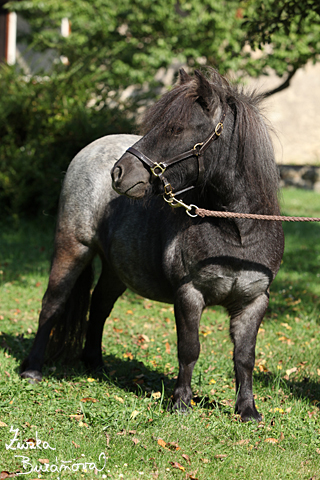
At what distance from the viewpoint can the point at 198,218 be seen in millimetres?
3619

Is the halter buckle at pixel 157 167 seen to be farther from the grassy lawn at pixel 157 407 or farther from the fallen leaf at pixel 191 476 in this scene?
the fallen leaf at pixel 191 476

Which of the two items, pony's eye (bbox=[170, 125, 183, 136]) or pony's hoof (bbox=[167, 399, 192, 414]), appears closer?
pony's eye (bbox=[170, 125, 183, 136])

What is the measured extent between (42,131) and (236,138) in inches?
320

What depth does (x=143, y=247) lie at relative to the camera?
4.11 metres

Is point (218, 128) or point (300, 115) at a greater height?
point (300, 115)

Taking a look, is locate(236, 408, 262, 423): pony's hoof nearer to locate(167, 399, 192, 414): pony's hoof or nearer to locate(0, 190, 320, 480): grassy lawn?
locate(0, 190, 320, 480): grassy lawn

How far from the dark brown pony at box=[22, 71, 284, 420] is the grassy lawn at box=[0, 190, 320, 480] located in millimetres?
268

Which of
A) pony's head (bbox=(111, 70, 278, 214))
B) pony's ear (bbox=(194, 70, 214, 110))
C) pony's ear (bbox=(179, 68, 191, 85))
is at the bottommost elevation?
pony's head (bbox=(111, 70, 278, 214))

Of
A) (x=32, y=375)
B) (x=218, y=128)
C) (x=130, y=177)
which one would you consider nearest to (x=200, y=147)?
(x=218, y=128)

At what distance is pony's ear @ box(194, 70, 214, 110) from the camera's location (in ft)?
10.6

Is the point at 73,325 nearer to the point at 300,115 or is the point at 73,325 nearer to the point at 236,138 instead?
the point at 236,138

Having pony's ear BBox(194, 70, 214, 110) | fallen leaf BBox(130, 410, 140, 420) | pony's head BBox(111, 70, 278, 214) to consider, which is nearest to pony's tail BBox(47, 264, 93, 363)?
fallen leaf BBox(130, 410, 140, 420)

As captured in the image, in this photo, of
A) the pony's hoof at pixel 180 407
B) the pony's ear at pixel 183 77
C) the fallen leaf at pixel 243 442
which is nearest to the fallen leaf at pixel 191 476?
the fallen leaf at pixel 243 442

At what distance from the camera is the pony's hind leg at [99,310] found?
4.92m
